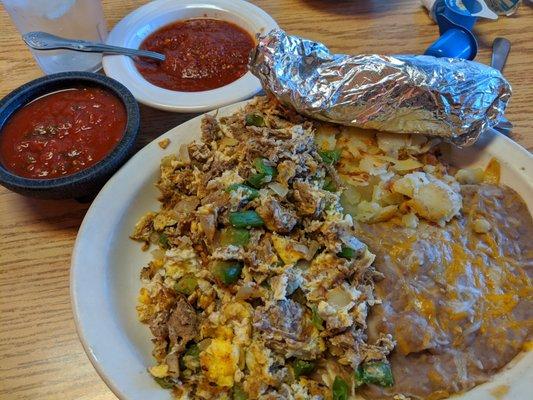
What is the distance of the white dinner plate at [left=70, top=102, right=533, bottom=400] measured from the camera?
3.73ft

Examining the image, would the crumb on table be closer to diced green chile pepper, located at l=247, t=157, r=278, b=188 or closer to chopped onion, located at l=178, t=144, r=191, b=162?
chopped onion, located at l=178, t=144, r=191, b=162

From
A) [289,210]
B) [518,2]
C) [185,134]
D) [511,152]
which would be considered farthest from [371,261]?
[518,2]

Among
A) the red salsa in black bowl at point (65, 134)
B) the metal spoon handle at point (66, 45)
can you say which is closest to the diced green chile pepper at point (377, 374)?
the red salsa in black bowl at point (65, 134)

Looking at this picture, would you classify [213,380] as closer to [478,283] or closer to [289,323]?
[289,323]

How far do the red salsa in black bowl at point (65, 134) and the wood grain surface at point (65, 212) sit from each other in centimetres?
19

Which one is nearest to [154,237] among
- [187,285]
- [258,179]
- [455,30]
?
[187,285]

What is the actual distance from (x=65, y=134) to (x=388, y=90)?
1019 mm

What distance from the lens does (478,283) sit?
1.27 meters

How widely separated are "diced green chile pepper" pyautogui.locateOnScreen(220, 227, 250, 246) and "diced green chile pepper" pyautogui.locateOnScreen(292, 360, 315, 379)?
325 mm

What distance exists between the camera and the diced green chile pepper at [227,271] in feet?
4.07

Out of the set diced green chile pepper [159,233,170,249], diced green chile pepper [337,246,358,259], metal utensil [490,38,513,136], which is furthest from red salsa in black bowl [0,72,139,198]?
metal utensil [490,38,513,136]

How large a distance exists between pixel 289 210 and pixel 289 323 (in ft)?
1.04

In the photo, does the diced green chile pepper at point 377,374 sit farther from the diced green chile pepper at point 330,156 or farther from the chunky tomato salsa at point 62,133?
the chunky tomato salsa at point 62,133

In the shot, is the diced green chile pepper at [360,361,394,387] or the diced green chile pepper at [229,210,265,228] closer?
the diced green chile pepper at [360,361,394,387]
